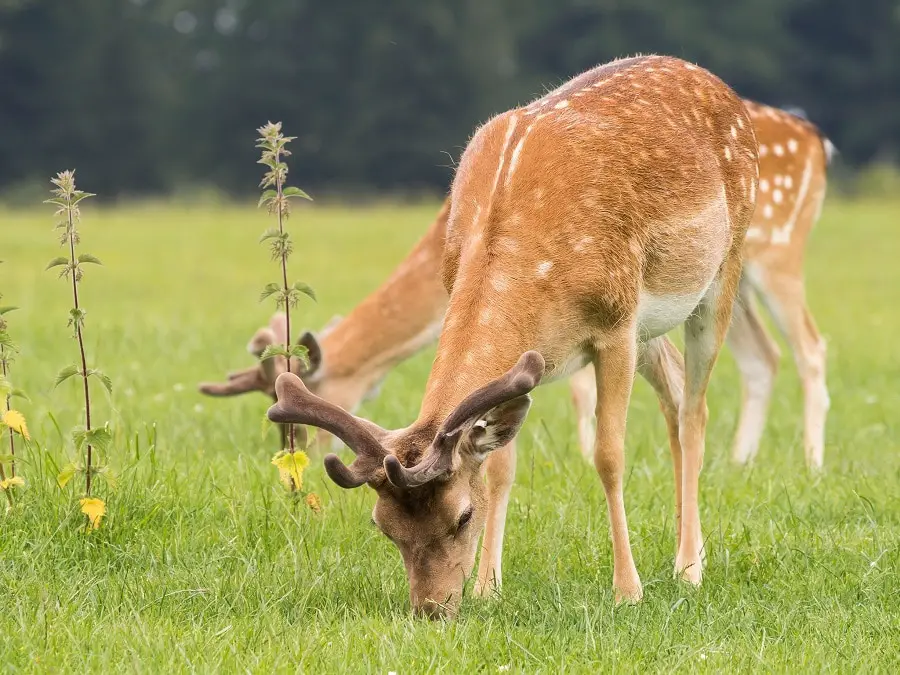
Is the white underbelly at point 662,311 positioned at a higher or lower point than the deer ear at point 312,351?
higher

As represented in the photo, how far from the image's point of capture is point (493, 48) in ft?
165

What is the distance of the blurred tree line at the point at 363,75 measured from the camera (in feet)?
161

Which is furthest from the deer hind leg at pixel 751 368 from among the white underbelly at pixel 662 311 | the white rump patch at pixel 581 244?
the white rump patch at pixel 581 244

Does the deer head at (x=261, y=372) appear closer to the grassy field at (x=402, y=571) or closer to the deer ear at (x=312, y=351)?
the deer ear at (x=312, y=351)

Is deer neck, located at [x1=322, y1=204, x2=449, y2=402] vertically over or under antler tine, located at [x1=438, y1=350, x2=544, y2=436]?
under

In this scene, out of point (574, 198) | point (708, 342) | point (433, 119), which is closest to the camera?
point (574, 198)

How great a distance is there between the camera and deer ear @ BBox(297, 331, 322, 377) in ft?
25.6

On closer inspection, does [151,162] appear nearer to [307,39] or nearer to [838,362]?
[307,39]

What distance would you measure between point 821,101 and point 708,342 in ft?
162

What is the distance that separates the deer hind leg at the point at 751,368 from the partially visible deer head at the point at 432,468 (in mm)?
3474

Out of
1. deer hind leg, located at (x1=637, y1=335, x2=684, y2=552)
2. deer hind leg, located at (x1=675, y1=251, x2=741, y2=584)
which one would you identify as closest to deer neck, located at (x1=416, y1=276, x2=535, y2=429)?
deer hind leg, located at (x1=675, y1=251, x2=741, y2=584)

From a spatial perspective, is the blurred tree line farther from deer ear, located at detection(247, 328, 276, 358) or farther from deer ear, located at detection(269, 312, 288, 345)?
deer ear, located at detection(247, 328, 276, 358)

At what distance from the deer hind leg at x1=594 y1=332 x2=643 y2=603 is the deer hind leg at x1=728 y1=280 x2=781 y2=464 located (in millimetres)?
2746

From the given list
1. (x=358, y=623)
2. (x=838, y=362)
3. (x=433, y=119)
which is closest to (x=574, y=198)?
(x=358, y=623)
